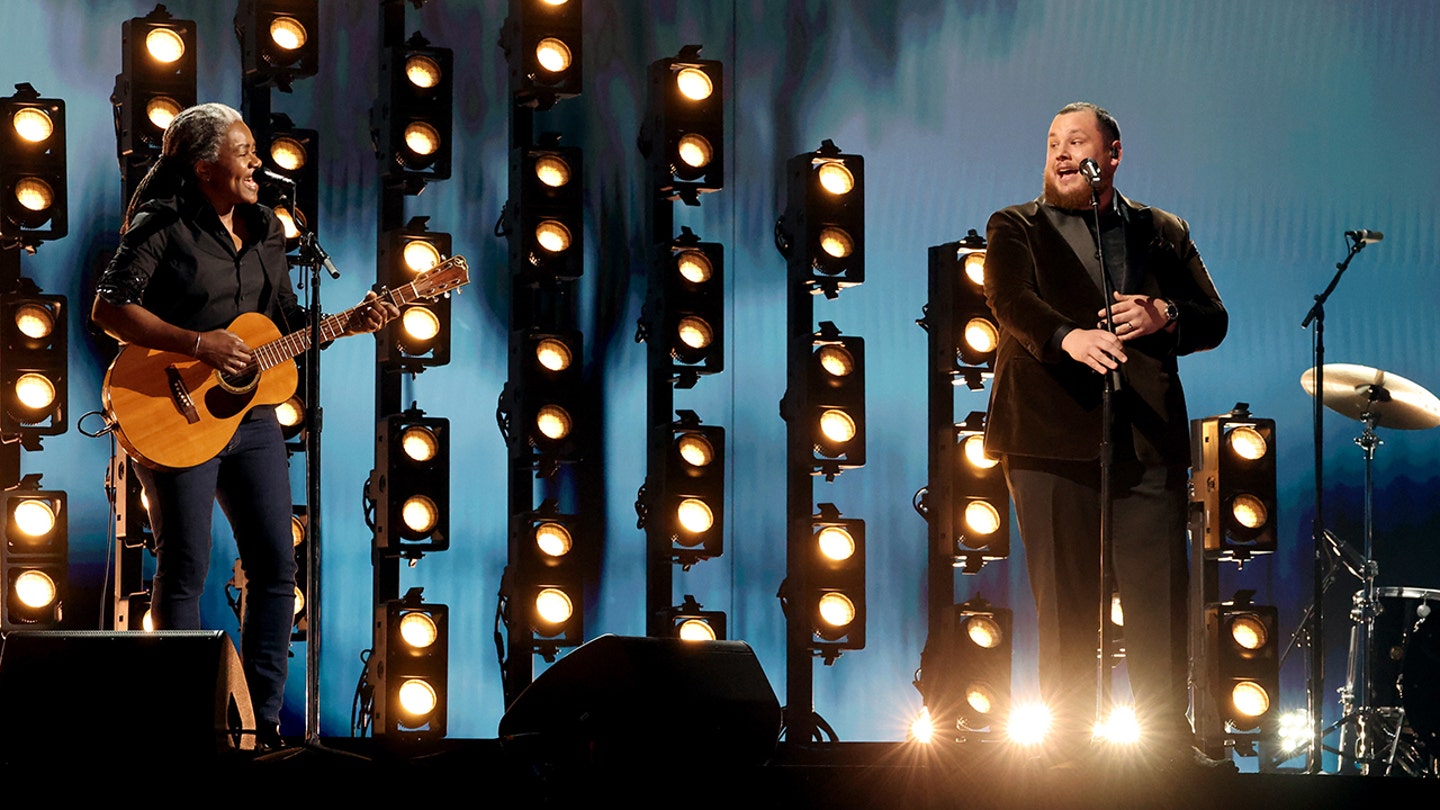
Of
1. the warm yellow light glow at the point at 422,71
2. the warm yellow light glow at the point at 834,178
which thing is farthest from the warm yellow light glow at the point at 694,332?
the warm yellow light glow at the point at 422,71

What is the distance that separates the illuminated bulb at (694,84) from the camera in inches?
203

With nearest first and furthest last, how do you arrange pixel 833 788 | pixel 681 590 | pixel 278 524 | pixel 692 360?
pixel 833 788 → pixel 278 524 → pixel 692 360 → pixel 681 590

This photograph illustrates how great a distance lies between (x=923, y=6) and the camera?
6.00 m

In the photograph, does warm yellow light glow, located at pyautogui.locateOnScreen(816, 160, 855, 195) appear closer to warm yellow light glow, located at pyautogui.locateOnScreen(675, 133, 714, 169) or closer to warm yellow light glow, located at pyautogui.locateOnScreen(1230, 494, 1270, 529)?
warm yellow light glow, located at pyautogui.locateOnScreen(675, 133, 714, 169)

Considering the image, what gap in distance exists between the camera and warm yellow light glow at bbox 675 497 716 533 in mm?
5117

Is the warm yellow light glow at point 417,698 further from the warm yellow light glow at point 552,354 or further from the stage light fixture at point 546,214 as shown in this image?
the stage light fixture at point 546,214

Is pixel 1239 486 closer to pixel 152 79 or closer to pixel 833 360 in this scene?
pixel 833 360

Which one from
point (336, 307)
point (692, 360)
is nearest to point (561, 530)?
point (692, 360)

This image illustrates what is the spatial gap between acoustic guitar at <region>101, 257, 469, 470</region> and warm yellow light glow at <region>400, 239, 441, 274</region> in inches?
45.9

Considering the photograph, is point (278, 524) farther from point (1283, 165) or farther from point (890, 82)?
point (1283, 165)

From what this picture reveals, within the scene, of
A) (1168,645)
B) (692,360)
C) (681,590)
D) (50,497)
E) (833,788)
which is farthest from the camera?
(681,590)

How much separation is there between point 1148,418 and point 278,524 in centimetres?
191

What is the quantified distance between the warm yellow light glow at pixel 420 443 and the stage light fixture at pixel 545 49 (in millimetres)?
1116

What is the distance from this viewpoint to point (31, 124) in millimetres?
4801
